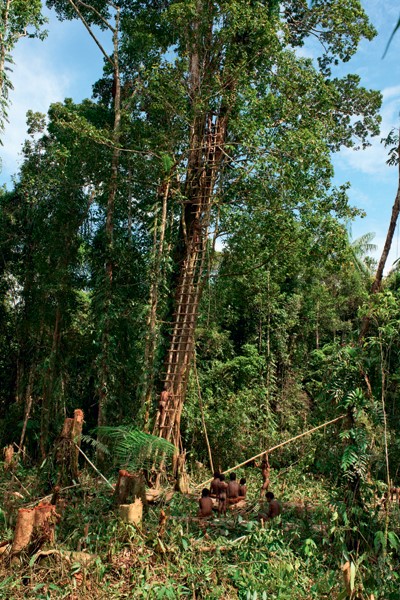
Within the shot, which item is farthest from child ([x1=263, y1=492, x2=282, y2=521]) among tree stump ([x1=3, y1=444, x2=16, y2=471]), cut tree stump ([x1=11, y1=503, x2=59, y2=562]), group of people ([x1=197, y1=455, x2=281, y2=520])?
tree stump ([x1=3, y1=444, x2=16, y2=471])

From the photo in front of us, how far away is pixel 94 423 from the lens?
9586 mm

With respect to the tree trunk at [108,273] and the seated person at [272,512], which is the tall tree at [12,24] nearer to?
the tree trunk at [108,273]

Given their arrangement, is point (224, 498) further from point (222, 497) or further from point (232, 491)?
point (232, 491)

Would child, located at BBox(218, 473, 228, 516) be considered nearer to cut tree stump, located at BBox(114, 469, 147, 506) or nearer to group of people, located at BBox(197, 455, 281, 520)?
group of people, located at BBox(197, 455, 281, 520)

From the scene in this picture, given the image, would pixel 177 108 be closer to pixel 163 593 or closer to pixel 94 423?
pixel 94 423

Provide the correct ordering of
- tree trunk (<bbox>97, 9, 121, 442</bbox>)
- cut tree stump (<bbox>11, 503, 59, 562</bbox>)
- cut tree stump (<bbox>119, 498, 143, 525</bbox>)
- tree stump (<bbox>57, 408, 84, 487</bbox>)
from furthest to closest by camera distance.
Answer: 1. tree trunk (<bbox>97, 9, 121, 442</bbox>)
2. tree stump (<bbox>57, 408, 84, 487</bbox>)
3. cut tree stump (<bbox>119, 498, 143, 525</bbox>)
4. cut tree stump (<bbox>11, 503, 59, 562</bbox>)

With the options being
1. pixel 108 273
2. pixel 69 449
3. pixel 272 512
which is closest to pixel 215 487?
pixel 272 512

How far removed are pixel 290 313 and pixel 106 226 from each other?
5.80 metres

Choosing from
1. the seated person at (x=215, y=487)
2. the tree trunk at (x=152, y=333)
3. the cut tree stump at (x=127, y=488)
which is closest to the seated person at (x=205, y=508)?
the seated person at (x=215, y=487)

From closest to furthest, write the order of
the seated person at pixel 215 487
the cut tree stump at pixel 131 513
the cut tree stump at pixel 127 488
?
the cut tree stump at pixel 131 513 < the cut tree stump at pixel 127 488 < the seated person at pixel 215 487

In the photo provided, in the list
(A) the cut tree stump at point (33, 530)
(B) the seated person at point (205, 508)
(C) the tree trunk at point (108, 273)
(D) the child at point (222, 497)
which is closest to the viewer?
(A) the cut tree stump at point (33, 530)

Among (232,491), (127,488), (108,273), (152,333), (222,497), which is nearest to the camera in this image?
(127,488)

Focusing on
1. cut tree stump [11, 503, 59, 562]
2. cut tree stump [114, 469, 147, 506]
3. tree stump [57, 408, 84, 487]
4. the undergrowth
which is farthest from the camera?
tree stump [57, 408, 84, 487]

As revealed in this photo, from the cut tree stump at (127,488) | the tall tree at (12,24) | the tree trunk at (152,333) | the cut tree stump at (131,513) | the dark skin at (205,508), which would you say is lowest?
the dark skin at (205,508)
